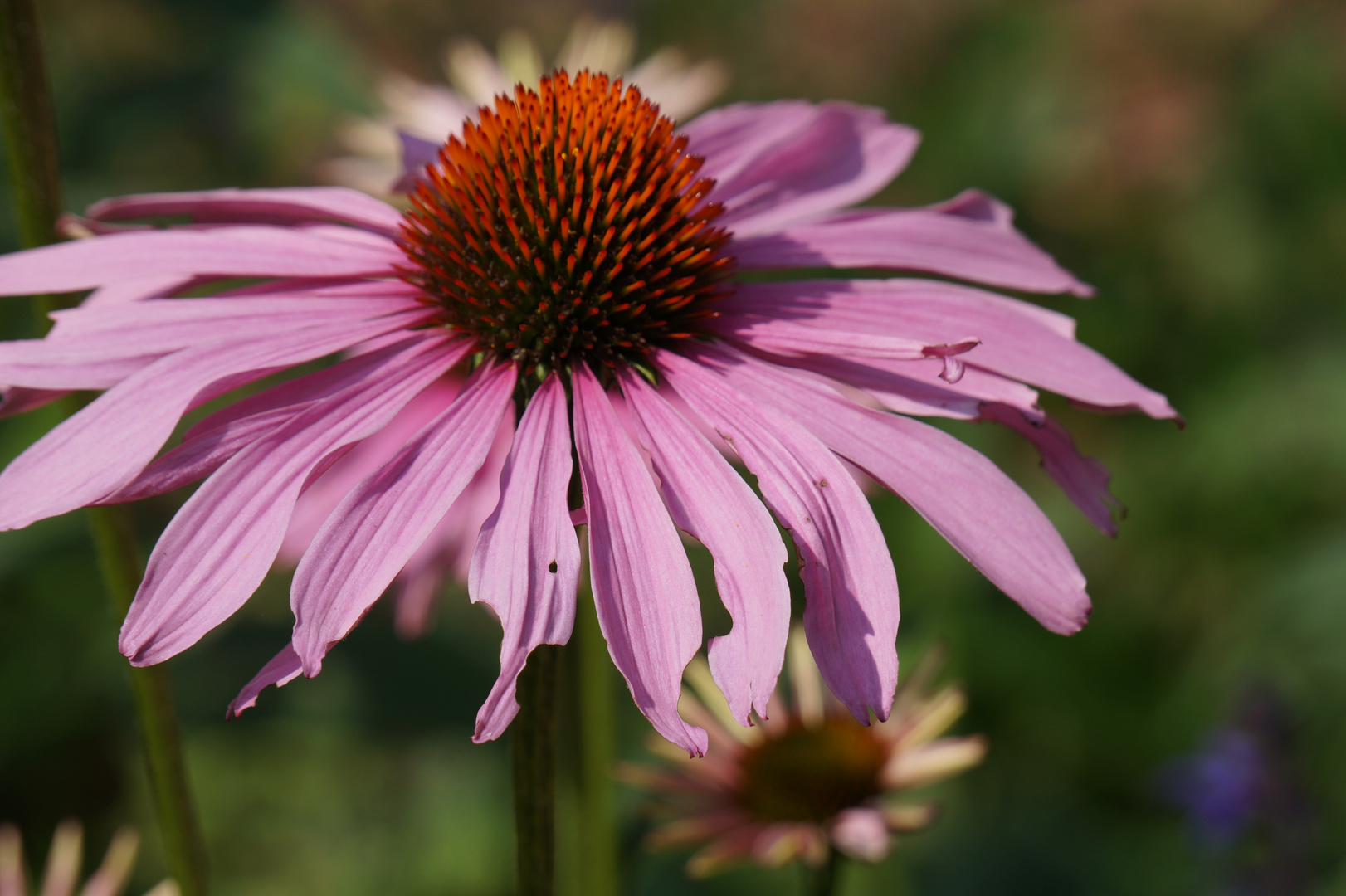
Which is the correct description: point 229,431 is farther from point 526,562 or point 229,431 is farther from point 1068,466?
point 1068,466

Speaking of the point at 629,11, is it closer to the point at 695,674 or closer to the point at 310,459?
the point at 695,674

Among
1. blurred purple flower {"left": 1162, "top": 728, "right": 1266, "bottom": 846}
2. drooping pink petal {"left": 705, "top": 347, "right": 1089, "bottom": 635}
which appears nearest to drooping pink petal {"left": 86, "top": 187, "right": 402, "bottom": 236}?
drooping pink petal {"left": 705, "top": 347, "right": 1089, "bottom": 635}

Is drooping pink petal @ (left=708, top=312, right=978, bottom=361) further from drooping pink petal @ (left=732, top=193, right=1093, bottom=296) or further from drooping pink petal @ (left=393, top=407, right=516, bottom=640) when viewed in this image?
drooping pink petal @ (left=393, top=407, right=516, bottom=640)

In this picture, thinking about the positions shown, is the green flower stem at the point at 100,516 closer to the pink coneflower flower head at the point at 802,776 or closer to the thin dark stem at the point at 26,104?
the thin dark stem at the point at 26,104

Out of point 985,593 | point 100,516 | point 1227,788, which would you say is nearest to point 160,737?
point 100,516

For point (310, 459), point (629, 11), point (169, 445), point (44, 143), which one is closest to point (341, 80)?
point (169, 445)

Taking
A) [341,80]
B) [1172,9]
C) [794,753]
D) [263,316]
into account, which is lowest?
[794,753]

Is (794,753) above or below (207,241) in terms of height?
below
